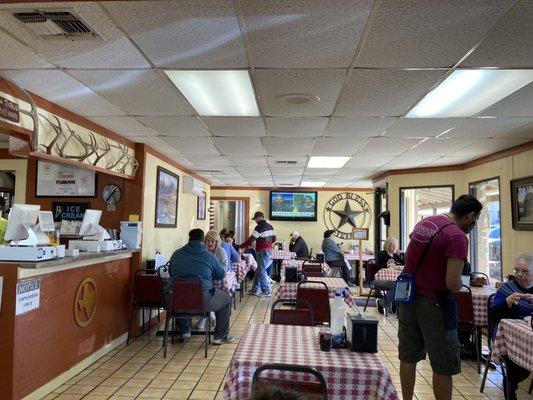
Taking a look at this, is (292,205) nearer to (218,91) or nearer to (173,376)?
(173,376)

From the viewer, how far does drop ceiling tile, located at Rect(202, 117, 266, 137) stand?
4.02 m

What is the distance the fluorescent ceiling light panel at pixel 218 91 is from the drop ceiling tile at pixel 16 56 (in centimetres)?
82

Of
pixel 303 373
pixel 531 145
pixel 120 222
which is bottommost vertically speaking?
pixel 303 373

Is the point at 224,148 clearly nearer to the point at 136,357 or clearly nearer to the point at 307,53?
the point at 136,357

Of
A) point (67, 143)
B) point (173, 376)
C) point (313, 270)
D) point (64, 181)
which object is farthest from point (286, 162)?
point (173, 376)

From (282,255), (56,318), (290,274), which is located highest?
(290,274)

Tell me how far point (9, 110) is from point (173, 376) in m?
2.56

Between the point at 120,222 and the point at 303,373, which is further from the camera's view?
the point at 120,222

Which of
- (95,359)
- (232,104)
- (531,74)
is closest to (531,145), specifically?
(531,74)

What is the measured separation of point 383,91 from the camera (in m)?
3.09

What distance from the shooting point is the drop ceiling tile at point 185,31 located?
78.1 inches

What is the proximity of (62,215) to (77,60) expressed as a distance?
3367 mm

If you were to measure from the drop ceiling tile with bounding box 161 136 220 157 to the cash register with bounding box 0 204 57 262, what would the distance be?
1968mm

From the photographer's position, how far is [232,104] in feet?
11.6
